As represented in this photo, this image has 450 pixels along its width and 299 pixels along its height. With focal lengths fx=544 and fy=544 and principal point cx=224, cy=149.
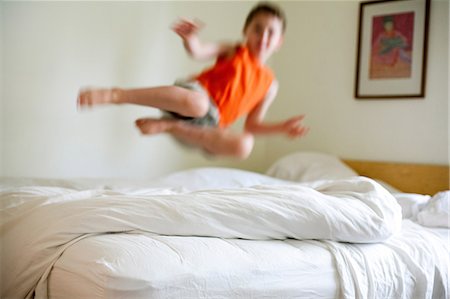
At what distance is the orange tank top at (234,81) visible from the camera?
0.94 meters

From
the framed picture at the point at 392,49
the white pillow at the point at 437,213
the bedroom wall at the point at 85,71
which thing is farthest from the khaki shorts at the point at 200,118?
the framed picture at the point at 392,49

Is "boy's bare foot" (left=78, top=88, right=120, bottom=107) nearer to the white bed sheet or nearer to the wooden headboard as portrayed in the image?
the white bed sheet

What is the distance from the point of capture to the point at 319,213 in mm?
1625

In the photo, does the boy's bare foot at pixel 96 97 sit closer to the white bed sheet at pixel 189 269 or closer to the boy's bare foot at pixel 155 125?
the boy's bare foot at pixel 155 125

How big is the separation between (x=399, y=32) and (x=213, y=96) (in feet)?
6.77

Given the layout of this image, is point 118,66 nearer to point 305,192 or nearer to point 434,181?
point 305,192

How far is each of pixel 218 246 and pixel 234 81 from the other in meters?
0.63

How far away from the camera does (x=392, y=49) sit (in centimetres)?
279

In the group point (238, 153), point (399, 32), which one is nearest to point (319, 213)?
point (238, 153)

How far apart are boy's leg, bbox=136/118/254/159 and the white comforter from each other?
0.54 metres

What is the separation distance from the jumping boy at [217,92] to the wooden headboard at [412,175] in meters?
1.92

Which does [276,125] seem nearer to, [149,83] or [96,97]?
[96,97]

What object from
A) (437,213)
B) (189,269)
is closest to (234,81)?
(189,269)

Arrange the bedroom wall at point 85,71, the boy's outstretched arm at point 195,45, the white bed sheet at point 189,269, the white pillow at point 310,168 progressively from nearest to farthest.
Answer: the boy's outstretched arm at point 195,45, the white bed sheet at point 189,269, the bedroom wall at point 85,71, the white pillow at point 310,168
